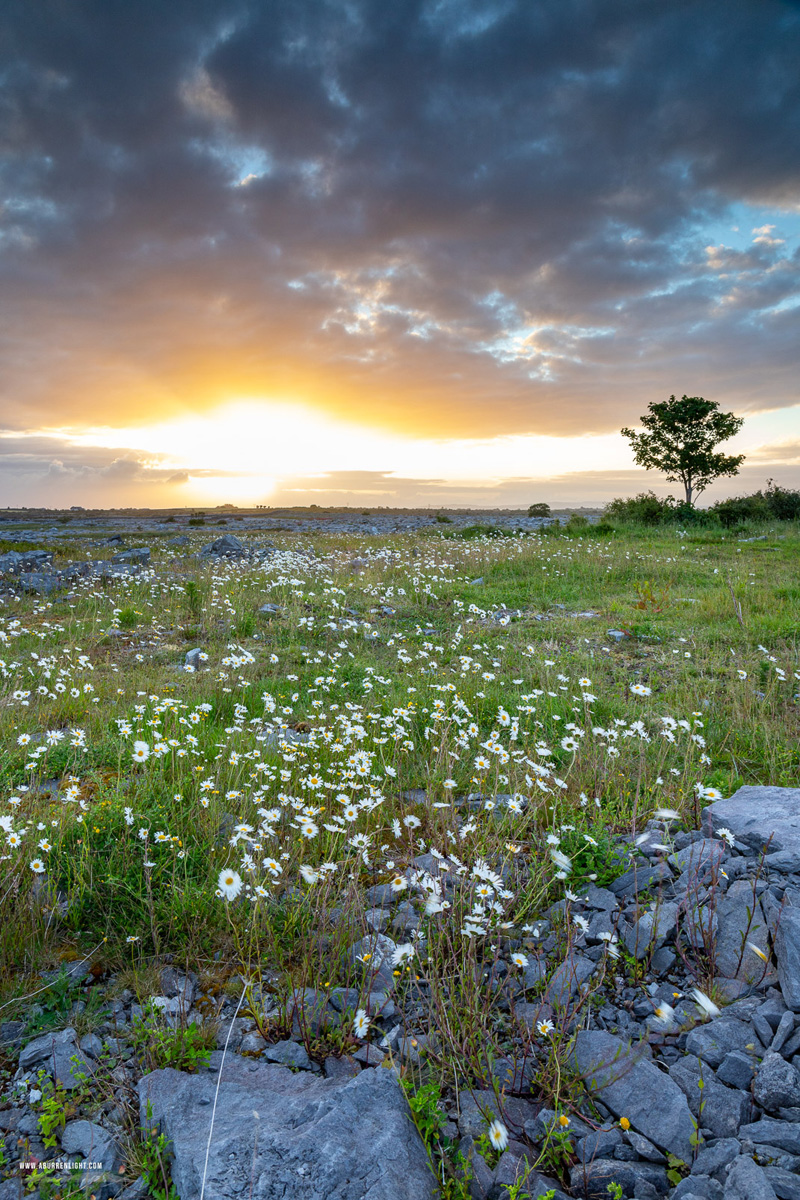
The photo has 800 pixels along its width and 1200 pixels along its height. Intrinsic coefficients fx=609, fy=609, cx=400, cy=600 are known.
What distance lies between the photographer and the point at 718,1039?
261 centimetres

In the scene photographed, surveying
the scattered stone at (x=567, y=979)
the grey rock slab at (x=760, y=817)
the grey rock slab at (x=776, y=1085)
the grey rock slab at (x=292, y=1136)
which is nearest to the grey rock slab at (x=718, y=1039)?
the grey rock slab at (x=776, y=1085)

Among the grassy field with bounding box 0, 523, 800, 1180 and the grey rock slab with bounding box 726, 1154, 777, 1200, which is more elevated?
the grassy field with bounding box 0, 523, 800, 1180

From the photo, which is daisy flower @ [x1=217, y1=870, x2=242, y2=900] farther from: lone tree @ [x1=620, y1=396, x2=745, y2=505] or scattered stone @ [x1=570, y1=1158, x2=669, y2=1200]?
lone tree @ [x1=620, y1=396, x2=745, y2=505]

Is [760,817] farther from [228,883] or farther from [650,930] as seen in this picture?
[228,883]

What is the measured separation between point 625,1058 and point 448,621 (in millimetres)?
8679

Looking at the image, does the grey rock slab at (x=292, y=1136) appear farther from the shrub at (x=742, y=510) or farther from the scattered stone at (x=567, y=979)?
the shrub at (x=742, y=510)

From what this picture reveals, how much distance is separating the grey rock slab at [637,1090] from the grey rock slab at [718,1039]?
0.24 meters

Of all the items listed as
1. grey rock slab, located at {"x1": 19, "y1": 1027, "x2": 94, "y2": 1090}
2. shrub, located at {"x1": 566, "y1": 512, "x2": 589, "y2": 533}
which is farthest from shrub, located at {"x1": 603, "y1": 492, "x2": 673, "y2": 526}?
grey rock slab, located at {"x1": 19, "y1": 1027, "x2": 94, "y2": 1090}

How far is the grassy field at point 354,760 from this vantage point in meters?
3.24

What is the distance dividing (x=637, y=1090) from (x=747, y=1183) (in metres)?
0.49

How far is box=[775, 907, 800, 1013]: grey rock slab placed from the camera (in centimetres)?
270

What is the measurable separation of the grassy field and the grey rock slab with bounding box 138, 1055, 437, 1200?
14.3 inches

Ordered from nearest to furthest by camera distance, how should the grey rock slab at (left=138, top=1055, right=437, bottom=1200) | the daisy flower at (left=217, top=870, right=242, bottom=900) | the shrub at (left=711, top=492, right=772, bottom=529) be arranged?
the grey rock slab at (left=138, top=1055, right=437, bottom=1200) → the daisy flower at (left=217, top=870, right=242, bottom=900) → the shrub at (left=711, top=492, right=772, bottom=529)

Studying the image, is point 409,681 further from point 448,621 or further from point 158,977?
point 158,977
